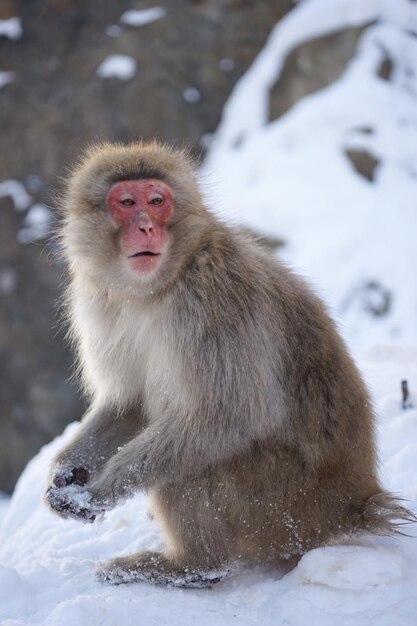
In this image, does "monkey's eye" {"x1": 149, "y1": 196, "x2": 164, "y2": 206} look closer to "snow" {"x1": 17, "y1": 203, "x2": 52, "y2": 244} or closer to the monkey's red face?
the monkey's red face

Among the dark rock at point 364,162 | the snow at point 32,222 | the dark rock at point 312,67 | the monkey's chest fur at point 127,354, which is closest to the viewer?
the monkey's chest fur at point 127,354

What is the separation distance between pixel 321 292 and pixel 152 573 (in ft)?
5.85

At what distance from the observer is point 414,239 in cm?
727

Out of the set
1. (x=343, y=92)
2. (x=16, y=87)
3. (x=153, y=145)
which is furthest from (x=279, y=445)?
(x=16, y=87)

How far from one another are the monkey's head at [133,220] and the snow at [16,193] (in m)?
6.78

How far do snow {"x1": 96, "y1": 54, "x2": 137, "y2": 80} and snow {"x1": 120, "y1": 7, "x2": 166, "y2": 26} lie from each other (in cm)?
46

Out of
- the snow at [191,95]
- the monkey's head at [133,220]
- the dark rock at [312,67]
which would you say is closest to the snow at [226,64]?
the snow at [191,95]

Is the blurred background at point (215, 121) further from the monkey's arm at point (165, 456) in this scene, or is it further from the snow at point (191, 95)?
the monkey's arm at point (165, 456)

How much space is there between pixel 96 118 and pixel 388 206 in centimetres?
376

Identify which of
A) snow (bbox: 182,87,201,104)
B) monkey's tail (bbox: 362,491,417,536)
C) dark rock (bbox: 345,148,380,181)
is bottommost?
monkey's tail (bbox: 362,491,417,536)

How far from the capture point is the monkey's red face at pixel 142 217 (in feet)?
8.40

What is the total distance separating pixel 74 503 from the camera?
2.62 metres

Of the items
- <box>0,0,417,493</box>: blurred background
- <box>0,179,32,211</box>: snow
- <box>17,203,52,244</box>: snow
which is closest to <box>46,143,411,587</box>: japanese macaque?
<box>0,0,417,493</box>: blurred background

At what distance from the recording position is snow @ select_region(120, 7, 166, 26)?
9.73 m
